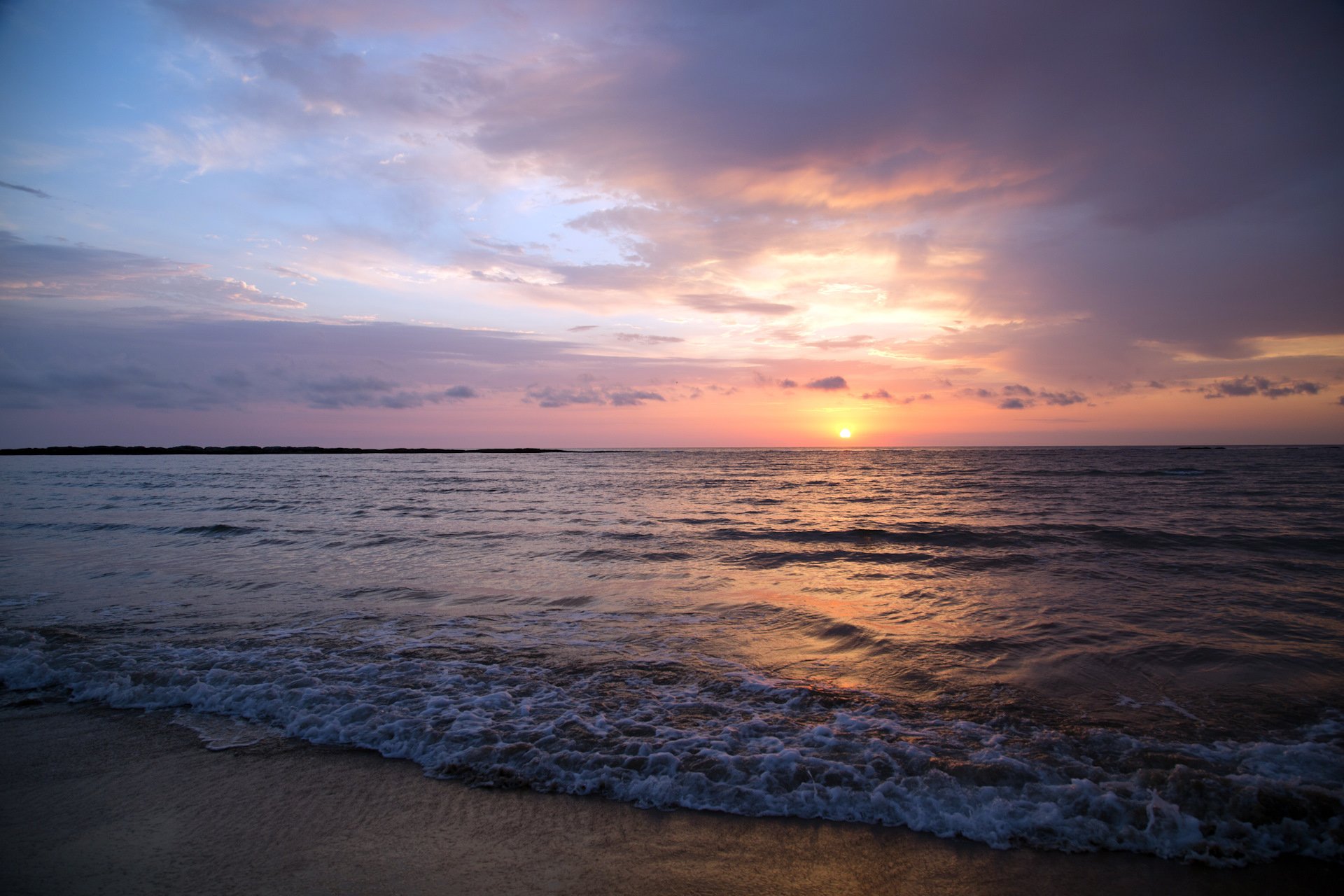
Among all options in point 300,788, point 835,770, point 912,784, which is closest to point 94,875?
point 300,788

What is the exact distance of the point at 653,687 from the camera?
7242 millimetres

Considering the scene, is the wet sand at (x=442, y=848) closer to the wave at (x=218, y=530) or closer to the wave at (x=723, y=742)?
the wave at (x=723, y=742)

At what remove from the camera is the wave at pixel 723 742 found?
4633 mm

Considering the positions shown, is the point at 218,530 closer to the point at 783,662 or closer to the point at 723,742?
the point at 783,662

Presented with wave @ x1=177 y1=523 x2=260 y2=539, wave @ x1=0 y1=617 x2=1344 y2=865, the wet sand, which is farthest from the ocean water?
wave @ x1=177 y1=523 x2=260 y2=539

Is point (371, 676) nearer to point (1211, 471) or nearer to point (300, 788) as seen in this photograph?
point (300, 788)

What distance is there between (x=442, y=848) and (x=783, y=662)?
5.00m

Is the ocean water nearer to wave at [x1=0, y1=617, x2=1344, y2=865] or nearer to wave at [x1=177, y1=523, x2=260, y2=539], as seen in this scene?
wave at [x1=0, y1=617, x2=1344, y2=865]

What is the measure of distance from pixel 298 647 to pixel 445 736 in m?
4.24

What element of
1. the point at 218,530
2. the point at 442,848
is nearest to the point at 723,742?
the point at 442,848

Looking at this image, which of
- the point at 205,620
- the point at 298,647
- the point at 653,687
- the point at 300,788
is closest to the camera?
the point at 300,788

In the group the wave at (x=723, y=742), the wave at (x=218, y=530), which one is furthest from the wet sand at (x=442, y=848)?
the wave at (x=218, y=530)

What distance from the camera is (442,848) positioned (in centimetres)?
438

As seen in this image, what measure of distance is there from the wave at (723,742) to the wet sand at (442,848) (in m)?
0.22
